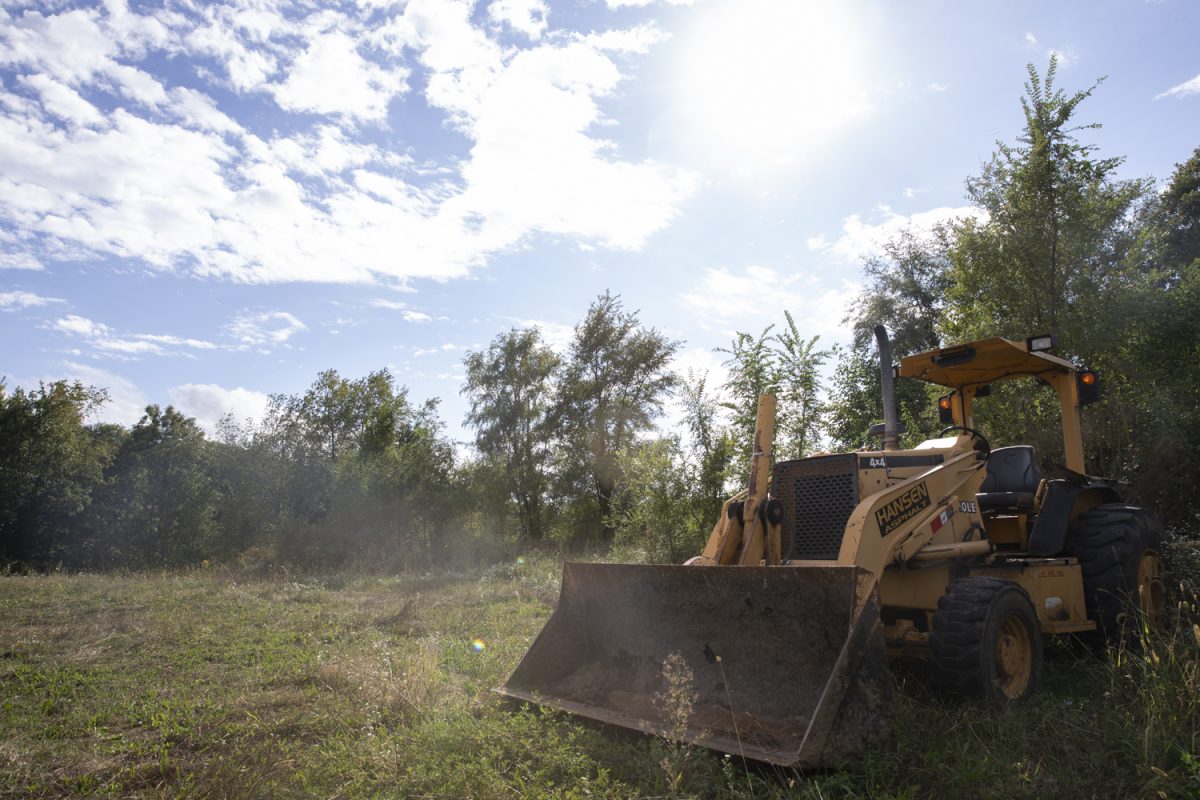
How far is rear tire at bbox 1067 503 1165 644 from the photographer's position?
639cm

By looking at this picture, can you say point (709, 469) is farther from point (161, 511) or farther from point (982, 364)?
point (161, 511)

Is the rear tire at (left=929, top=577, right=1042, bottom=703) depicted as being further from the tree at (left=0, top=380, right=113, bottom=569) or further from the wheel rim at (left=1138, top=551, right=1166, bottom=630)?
the tree at (left=0, top=380, right=113, bottom=569)

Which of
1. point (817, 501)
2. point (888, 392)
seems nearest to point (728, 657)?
point (817, 501)

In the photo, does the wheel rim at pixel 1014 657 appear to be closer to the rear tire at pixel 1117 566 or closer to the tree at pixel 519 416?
the rear tire at pixel 1117 566

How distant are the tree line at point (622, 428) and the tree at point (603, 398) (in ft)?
0.26

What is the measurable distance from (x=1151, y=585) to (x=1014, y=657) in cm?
273

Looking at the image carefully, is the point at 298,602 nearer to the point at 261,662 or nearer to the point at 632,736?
the point at 261,662


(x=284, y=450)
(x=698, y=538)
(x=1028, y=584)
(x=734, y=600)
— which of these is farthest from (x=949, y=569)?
(x=284, y=450)

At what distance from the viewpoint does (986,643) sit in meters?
4.77

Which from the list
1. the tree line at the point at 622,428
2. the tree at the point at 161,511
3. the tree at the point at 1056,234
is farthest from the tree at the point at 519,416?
the tree at the point at 1056,234

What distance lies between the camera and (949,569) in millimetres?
5660

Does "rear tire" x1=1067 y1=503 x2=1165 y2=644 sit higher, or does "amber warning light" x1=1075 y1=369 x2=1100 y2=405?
"amber warning light" x1=1075 y1=369 x2=1100 y2=405

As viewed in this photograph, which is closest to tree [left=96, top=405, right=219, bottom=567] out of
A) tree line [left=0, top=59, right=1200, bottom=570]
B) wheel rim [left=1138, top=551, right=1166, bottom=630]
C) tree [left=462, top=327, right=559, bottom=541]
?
tree line [left=0, top=59, right=1200, bottom=570]

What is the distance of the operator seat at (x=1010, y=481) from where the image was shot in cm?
701
